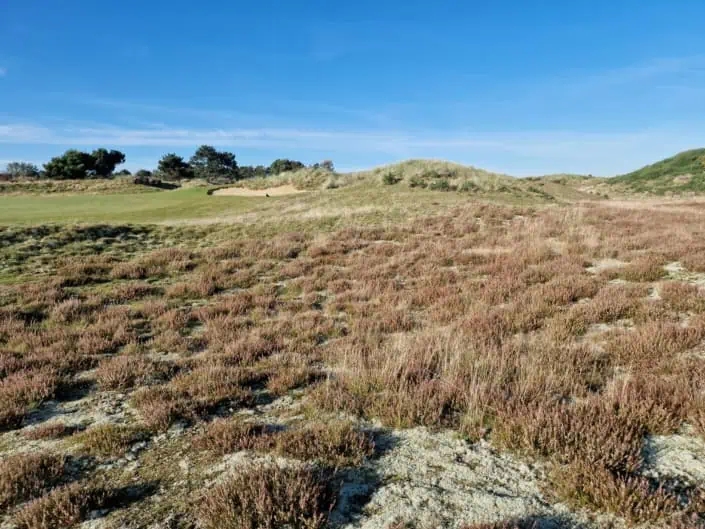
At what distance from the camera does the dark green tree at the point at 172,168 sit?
8075 centimetres

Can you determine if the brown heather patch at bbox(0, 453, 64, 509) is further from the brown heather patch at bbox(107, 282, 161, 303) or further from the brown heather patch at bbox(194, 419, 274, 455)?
the brown heather patch at bbox(107, 282, 161, 303)

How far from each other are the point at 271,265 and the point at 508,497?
11429mm

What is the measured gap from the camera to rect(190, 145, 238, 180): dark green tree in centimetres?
8456

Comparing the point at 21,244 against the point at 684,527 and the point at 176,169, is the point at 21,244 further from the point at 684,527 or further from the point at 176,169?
the point at 176,169

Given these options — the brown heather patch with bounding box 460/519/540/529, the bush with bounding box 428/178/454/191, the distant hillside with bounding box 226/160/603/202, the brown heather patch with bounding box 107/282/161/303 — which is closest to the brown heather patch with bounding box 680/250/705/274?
the brown heather patch with bounding box 460/519/540/529

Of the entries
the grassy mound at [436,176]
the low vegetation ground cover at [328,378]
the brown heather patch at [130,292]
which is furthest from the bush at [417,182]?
the brown heather patch at [130,292]

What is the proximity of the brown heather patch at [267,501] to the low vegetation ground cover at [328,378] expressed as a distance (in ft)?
0.05


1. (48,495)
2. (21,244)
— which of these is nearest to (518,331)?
(48,495)

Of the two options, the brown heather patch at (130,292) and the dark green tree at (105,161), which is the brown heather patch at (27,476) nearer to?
the brown heather patch at (130,292)

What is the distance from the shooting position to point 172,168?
267 feet

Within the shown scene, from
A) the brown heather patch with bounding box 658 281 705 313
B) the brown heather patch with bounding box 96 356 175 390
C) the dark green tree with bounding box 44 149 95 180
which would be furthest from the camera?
the dark green tree with bounding box 44 149 95 180

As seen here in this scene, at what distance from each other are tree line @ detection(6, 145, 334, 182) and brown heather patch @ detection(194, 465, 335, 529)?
2713 inches

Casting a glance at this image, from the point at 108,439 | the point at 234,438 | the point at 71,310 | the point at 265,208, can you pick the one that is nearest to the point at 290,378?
the point at 234,438

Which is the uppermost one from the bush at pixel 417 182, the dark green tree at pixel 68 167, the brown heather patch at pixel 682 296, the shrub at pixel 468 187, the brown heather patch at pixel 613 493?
the dark green tree at pixel 68 167
